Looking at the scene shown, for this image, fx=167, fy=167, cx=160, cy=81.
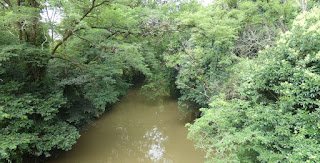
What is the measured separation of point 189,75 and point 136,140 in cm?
399

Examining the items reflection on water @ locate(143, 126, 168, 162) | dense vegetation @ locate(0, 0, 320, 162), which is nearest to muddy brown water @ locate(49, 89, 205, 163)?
reflection on water @ locate(143, 126, 168, 162)

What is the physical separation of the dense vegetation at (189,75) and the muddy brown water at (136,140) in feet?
3.58

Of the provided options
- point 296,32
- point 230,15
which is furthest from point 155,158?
point 230,15

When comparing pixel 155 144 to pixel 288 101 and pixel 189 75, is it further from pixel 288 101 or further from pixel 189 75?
pixel 288 101

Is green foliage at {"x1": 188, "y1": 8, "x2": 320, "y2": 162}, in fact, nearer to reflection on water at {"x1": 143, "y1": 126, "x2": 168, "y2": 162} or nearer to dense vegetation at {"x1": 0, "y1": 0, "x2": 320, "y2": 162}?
dense vegetation at {"x1": 0, "y1": 0, "x2": 320, "y2": 162}

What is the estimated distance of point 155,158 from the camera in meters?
6.64

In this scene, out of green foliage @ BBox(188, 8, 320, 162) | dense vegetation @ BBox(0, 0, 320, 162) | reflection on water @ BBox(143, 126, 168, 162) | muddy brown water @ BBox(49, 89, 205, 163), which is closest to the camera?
green foliage @ BBox(188, 8, 320, 162)

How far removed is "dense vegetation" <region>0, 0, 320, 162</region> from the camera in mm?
2863

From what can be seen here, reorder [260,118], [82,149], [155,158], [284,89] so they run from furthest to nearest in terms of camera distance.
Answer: [82,149] < [155,158] < [260,118] < [284,89]

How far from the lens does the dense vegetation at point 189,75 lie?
286cm

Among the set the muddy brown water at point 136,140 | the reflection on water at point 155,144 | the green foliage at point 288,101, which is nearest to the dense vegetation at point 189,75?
the green foliage at point 288,101

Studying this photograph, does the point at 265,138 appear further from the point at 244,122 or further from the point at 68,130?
the point at 68,130

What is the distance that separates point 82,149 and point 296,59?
25.6 ft

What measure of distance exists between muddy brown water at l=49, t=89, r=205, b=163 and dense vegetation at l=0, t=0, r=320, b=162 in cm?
109
